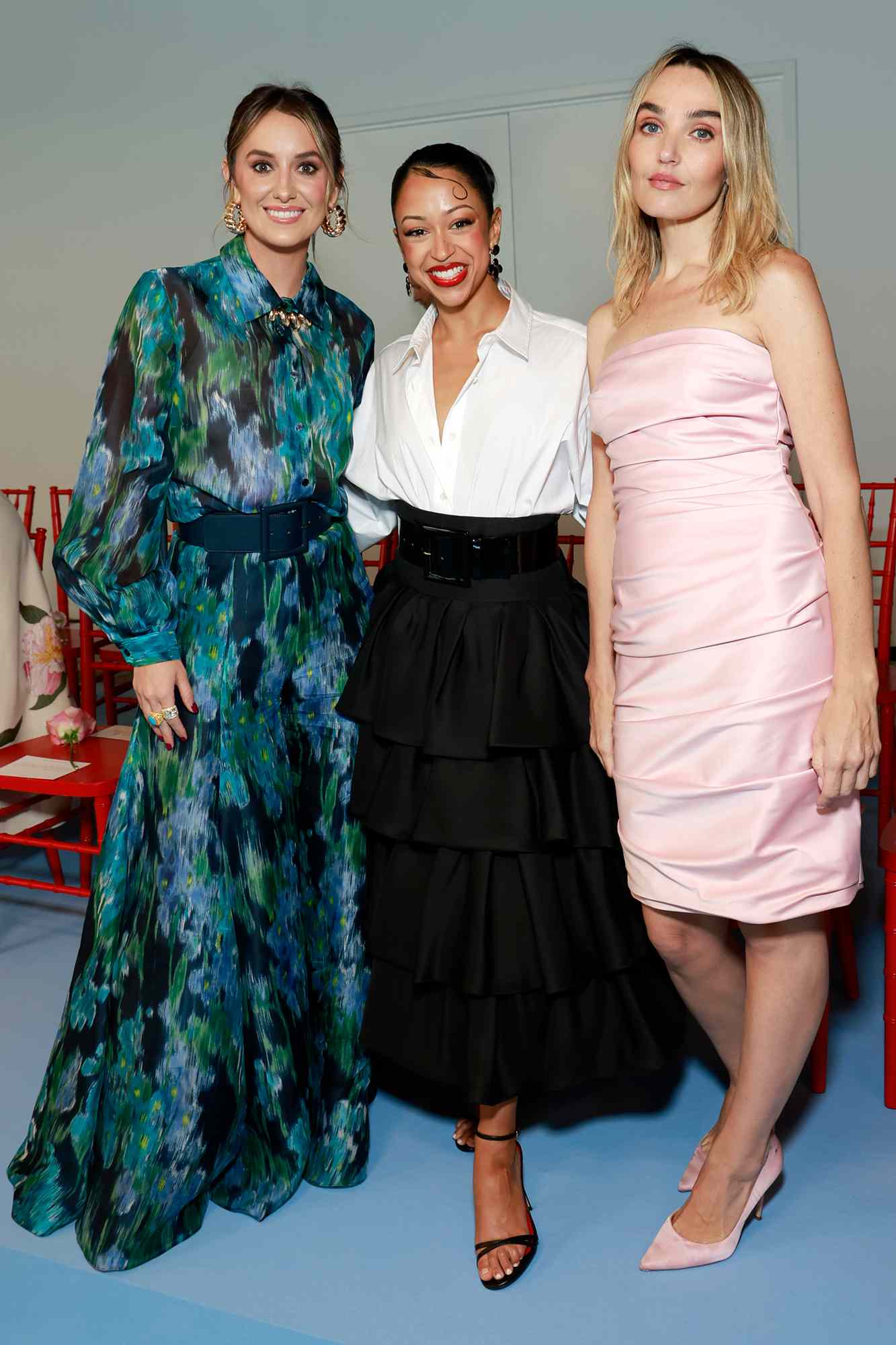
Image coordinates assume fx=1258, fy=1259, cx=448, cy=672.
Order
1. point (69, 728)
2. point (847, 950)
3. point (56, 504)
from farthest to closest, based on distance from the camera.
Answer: point (56, 504)
point (69, 728)
point (847, 950)

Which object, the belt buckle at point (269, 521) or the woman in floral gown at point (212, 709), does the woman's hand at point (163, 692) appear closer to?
the woman in floral gown at point (212, 709)

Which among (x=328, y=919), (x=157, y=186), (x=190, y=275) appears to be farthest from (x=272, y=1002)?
(x=157, y=186)

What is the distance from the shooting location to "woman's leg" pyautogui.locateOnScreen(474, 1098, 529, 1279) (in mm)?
1844

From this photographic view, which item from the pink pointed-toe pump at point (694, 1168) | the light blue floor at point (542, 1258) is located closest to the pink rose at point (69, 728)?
the light blue floor at point (542, 1258)

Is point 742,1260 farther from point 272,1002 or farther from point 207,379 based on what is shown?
point 207,379

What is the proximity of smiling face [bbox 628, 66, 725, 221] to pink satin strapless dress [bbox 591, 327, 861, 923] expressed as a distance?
0.59ft

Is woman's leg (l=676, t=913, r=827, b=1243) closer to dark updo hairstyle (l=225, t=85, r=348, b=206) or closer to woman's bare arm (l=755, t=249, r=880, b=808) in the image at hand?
woman's bare arm (l=755, t=249, r=880, b=808)

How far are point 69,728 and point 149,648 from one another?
1079 millimetres

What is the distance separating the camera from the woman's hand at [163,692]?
1893 mm

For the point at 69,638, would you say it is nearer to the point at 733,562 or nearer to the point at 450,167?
the point at 450,167

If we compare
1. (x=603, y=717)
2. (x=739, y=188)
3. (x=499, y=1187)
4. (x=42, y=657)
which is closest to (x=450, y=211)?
(x=739, y=188)

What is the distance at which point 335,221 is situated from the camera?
1.99 metres

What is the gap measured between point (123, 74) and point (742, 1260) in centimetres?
597

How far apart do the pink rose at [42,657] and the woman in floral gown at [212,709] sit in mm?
1220
